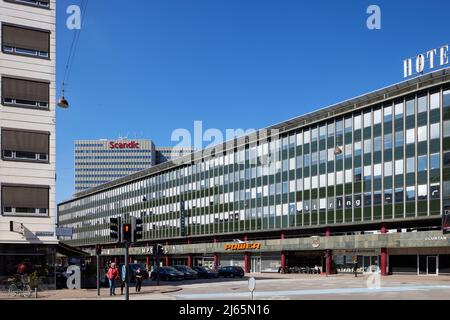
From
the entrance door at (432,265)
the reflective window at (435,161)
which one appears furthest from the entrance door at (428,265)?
the reflective window at (435,161)

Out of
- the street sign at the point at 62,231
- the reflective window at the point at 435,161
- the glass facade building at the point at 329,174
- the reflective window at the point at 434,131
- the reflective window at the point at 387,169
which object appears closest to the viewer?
the street sign at the point at 62,231

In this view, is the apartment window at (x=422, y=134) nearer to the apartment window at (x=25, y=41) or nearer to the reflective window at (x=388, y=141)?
the reflective window at (x=388, y=141)

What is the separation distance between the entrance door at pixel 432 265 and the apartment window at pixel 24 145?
3656 centimetres

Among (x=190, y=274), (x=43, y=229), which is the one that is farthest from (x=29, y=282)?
(x=190, y=274)

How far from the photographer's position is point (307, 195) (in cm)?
6606

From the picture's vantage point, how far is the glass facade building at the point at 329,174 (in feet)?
171

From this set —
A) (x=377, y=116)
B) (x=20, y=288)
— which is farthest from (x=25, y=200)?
(x=377, y=116)

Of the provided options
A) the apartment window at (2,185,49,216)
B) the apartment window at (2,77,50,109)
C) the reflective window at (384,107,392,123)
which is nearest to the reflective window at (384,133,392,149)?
the reflective window at (384,107,392,123)

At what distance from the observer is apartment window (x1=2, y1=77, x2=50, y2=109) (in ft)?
114

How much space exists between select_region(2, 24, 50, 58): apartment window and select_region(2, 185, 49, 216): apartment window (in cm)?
843

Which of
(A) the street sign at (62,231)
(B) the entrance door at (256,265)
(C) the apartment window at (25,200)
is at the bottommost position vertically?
(B) the entrance door at (256,265)

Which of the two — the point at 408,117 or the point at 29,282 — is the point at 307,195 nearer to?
the point at 408,117

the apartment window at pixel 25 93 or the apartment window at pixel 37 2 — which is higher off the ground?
the apartment window at pixel 37 2

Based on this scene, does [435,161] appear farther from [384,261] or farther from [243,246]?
[243,246]
